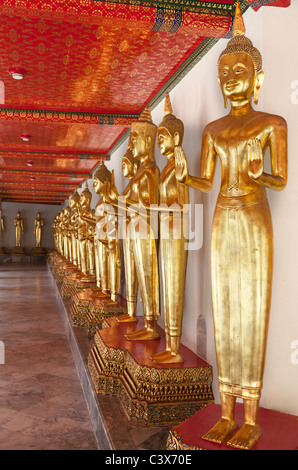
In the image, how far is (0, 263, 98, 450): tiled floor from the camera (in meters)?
2.95

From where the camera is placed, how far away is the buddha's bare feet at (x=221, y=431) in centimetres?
210

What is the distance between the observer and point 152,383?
2844mm

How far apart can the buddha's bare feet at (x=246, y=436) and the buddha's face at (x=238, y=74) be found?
63.0 inches

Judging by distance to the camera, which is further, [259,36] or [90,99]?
[90,99]

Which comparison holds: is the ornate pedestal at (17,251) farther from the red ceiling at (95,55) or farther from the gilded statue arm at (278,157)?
the gilded statue arm at (278,157)

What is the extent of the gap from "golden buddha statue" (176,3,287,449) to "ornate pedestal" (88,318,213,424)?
2.14 feet

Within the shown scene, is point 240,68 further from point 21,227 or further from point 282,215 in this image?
point 21,227

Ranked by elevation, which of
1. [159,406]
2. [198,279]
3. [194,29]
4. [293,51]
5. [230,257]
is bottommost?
[159,406]

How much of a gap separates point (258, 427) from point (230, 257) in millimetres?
803

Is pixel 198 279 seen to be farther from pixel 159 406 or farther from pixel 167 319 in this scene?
pixel 159 406

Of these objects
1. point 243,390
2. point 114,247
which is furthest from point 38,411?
point 114,247

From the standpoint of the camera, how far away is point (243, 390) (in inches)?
86.5

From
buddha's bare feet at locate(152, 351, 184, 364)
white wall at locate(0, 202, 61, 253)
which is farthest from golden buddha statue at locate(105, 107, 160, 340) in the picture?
white wall at locate(0, 202, 61, 253)

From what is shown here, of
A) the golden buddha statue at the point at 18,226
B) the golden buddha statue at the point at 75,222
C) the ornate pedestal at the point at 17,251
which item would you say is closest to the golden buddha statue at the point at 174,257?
the golden buddha statue at the point at 75,222
